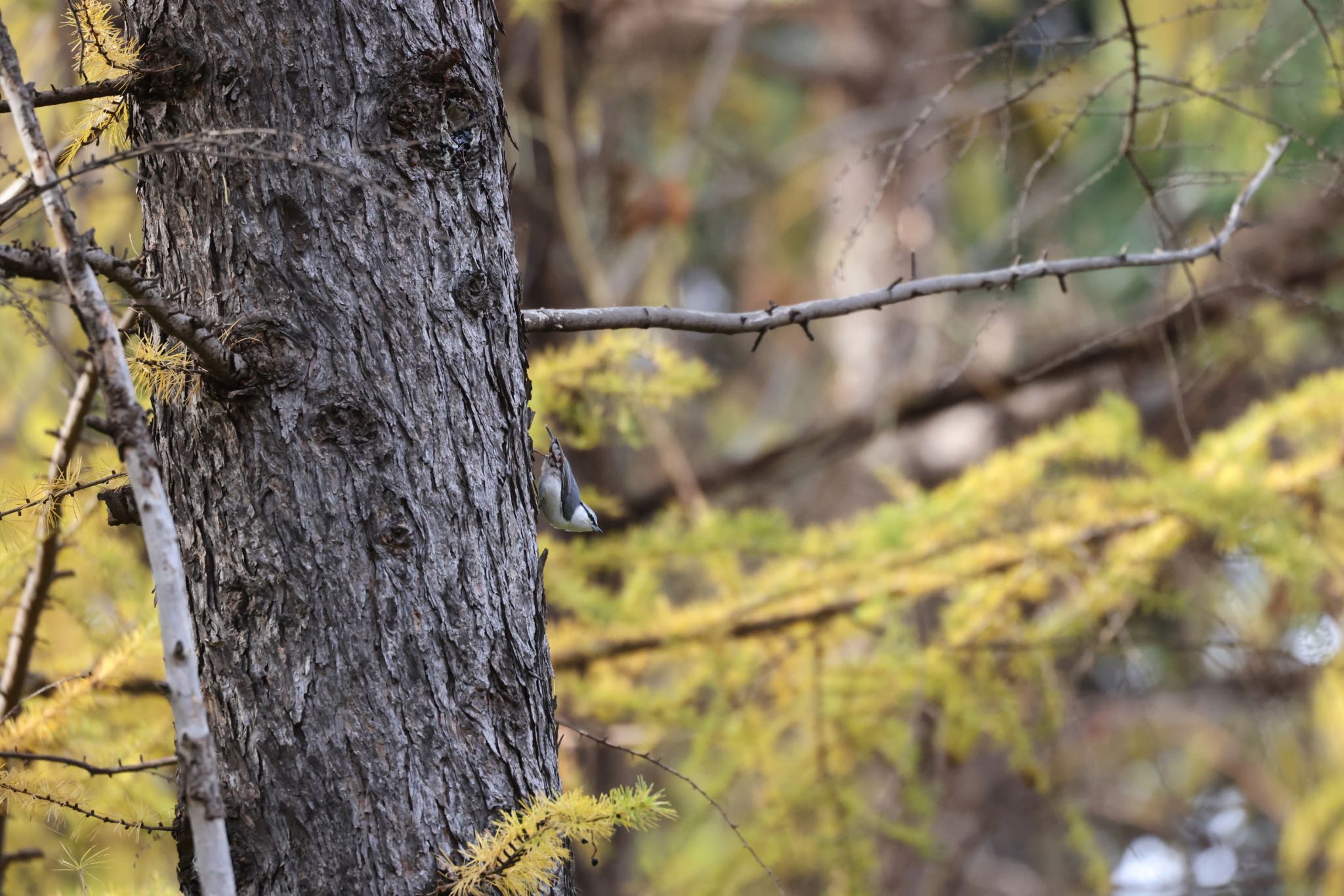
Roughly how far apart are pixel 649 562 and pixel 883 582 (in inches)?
25.5

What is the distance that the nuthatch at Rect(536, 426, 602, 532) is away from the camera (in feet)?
6.04

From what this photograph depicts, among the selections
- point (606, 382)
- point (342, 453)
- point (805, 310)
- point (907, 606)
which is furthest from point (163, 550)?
point (907, 606)

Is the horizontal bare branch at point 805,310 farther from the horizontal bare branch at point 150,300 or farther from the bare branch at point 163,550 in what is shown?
the bare branch at point 163,550

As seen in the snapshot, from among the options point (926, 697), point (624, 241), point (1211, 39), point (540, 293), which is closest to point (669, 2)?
point (624, 241)

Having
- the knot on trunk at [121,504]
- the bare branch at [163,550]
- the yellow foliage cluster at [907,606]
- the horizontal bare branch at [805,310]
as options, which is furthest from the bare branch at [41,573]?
the yellow foliage cluster at [907,606]

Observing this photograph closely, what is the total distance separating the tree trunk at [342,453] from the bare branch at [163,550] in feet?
0.68

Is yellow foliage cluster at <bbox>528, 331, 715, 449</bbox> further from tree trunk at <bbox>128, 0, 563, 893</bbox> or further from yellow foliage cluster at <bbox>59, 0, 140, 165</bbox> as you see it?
yellow foliage cluster at <bbox>59, 0, 140, 165</bbox>

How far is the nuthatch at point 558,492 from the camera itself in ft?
6.04

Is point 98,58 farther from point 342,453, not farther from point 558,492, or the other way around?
point 558,492

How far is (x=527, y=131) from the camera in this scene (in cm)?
368

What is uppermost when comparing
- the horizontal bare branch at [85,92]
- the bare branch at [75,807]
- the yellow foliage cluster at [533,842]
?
the horizontal bare branch at [85,92]

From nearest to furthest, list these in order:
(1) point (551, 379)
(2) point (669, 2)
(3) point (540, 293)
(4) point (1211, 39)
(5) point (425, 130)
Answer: (5) point (425, 130)
(1) point (551, 379)
(4) point (1211, 39)
(3) point (540, 293)
(2) point (669, 2)

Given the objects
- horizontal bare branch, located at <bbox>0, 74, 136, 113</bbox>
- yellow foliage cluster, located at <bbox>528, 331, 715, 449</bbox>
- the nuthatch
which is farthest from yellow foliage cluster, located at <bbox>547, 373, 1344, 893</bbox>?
horizontal bare branch, located at <bbox>0, 74, 136, 113</bbox>

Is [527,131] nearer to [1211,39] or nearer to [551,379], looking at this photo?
[551,379]
